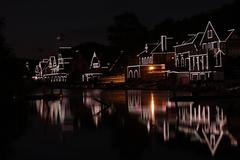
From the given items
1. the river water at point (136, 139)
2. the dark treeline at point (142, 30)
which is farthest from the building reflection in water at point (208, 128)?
the dark treeline at point (142, 30)

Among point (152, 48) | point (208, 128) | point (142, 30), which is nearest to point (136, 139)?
point (208, 128)

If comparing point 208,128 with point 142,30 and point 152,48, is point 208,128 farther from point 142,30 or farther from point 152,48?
point 142,30

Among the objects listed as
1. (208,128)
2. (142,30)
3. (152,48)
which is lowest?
(208,128)

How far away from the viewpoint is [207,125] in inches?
890

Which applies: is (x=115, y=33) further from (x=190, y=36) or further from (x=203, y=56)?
(x=203, y=56)

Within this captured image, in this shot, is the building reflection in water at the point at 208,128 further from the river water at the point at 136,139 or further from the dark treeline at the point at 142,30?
the dark treeline at the point at 142,30

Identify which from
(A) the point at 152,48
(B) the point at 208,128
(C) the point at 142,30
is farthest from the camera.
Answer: (C) the point at 142,30

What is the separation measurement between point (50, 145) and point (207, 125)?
8230 mm

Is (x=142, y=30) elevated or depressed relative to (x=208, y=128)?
elevated

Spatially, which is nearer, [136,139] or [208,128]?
[136,139]

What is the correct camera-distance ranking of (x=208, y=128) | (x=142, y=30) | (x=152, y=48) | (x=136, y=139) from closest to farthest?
(x=136, y=139)
(x=208, y=128)
(x=152, y=48)
(x=142, y=30)

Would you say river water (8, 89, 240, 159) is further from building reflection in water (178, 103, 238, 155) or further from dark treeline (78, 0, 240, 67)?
dark treeline (78, 0, 240, 67)

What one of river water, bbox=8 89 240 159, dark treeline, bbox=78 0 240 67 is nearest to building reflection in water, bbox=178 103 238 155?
river water, bbox=8 89 240 159

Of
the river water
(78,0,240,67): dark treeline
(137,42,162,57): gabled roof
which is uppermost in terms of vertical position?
(78,0,240,67): dark treeline
